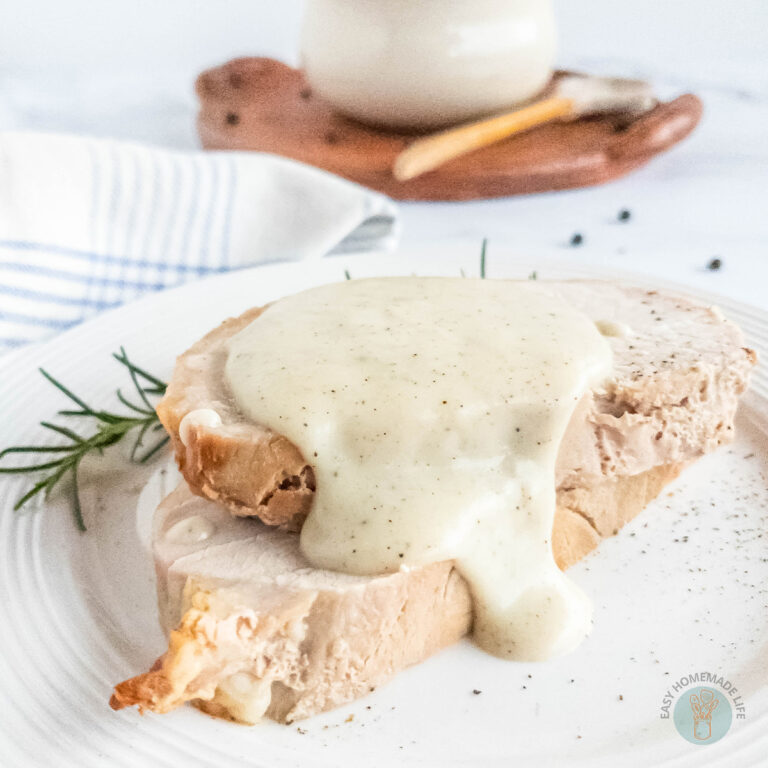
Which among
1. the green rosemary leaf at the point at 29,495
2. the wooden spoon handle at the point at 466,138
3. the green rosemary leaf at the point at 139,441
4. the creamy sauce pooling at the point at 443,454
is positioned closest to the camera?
the creamy sauce pooling at the point at 443,454

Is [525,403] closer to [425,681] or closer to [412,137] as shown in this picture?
[425,681]

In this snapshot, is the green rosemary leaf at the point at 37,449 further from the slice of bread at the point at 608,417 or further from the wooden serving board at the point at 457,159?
the wooden serving board at the point at 457,159

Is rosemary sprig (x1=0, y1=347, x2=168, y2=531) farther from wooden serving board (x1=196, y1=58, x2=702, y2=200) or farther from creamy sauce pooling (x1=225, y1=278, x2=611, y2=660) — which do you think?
wooden serving board (x1=196, y1=58, x2=702, y2=200)

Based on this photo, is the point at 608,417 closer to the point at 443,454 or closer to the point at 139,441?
the point at 443,454

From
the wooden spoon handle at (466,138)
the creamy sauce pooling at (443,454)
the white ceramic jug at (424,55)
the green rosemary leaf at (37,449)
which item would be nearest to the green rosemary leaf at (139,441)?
the green rosemary leaf at (37,449)

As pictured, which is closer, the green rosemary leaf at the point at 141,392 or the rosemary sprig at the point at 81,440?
the rosemary sprig at the point at 81,440

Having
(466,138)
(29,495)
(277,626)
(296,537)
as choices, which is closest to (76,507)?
(29,495)

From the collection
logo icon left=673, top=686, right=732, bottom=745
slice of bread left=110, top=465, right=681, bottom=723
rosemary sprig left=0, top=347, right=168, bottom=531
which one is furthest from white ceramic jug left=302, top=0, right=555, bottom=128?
logo icon left=673, top=686, right=732, bottom=745
